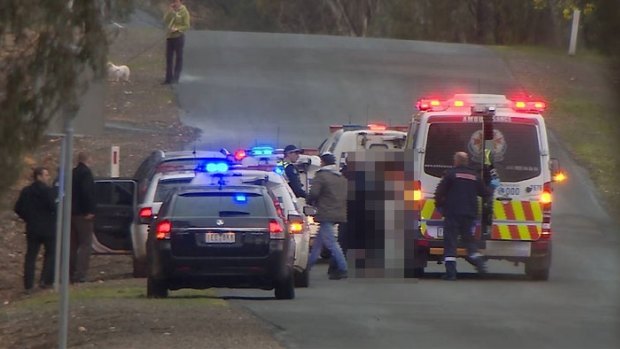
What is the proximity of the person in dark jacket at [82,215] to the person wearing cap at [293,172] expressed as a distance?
11.5 feet

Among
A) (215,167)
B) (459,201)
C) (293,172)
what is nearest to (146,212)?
(215,167)

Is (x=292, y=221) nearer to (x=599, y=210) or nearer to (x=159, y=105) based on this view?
(x=599, y=210)

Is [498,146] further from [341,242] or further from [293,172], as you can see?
[293,172]

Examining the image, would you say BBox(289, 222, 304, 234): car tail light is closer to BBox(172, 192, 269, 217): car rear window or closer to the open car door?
BBox(172, 192, 269, 217): car rear window

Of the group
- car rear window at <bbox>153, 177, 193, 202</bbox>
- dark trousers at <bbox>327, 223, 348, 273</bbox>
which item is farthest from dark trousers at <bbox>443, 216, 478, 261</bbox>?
car rear window at <bbox>153, 177, 193, 202</bbox>

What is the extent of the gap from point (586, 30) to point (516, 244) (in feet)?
42.8

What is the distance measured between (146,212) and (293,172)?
381 cm

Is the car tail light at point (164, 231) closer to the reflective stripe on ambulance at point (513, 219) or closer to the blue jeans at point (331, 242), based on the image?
the blue jeans at point (331, 242)

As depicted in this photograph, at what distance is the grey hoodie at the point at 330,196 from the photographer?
17484 millimetres

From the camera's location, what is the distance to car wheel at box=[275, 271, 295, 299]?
581 inches

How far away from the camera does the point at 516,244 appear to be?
1756cm

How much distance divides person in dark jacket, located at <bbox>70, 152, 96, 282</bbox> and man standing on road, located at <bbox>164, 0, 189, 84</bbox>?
14.5m

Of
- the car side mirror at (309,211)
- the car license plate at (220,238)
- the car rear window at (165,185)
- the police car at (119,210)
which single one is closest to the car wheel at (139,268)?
the police car at (119,210)

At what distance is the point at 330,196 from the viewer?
1755 centimetres
